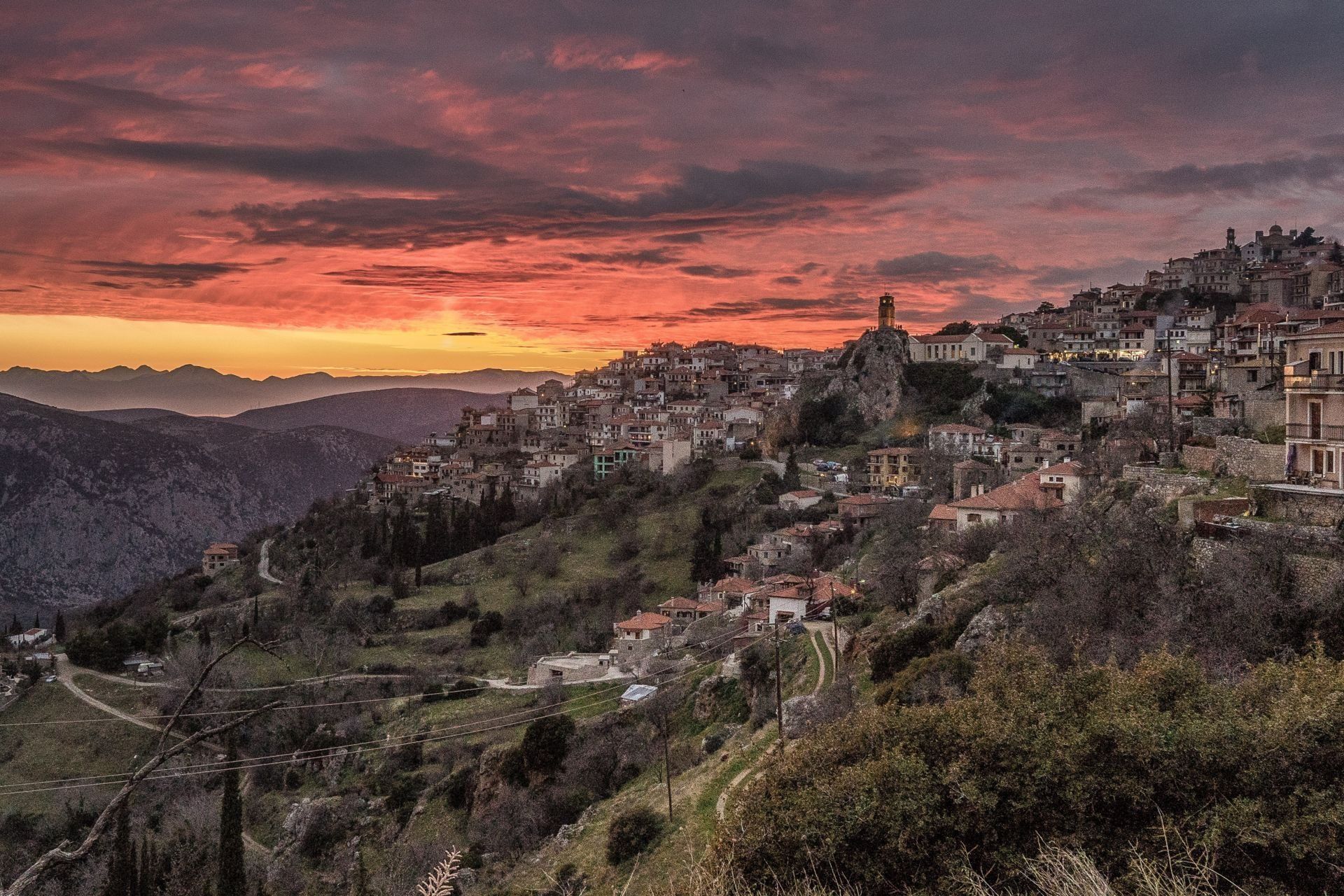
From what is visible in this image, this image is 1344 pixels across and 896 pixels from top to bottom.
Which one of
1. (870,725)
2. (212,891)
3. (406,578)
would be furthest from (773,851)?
(406,578)

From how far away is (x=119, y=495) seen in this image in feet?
359

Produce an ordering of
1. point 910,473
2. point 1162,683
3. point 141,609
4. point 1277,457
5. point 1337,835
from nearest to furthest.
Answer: point 1337,835 < point 1162,683 < point 1277,457 < point 910,473 < point 141,609

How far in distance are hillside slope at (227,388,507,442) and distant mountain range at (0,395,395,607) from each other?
3428 centimetres

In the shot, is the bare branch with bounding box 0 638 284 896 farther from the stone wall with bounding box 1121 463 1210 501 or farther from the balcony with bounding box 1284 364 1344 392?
the stone wall with bounding box 1121 463 1210 501

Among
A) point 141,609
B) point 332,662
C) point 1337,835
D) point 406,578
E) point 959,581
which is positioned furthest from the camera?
point 141,609

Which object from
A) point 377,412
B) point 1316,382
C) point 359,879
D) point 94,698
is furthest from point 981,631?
point 377,412

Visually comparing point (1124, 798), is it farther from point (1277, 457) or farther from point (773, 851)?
point (1277, 457)

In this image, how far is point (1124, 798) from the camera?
937 centimetres

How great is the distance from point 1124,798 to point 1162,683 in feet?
5.06

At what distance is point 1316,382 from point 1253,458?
2.61 meters

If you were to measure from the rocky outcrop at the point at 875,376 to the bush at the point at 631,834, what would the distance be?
48.0 metres

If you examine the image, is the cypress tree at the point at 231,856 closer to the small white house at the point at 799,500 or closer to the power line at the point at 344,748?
the power line at the point at 344,748

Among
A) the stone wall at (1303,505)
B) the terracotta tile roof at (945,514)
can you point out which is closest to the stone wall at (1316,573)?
the stone wall at (1303,505)

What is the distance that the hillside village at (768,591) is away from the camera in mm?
15297
